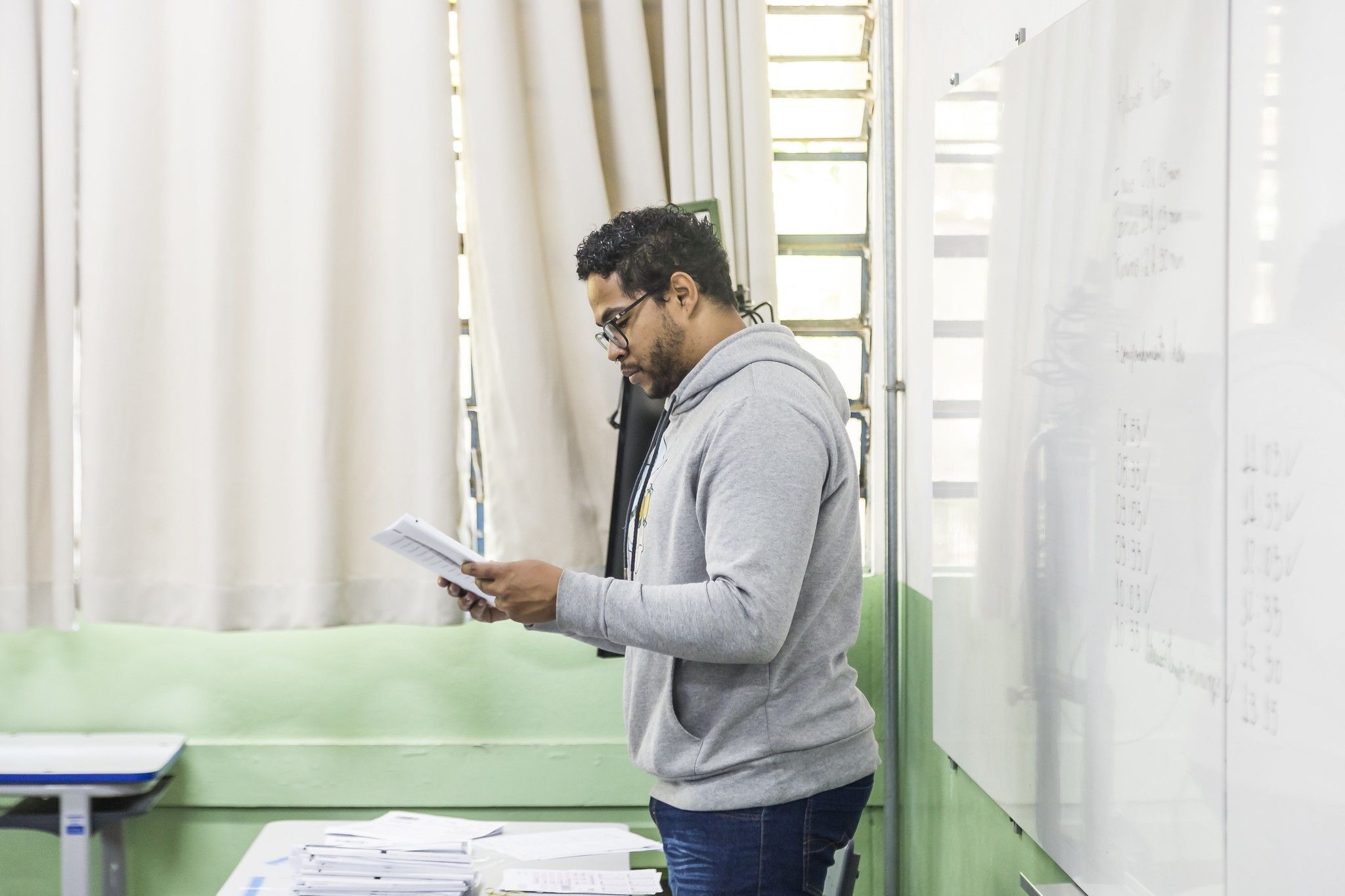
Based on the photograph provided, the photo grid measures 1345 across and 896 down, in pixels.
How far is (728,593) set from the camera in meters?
1.24

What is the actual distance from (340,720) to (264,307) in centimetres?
93

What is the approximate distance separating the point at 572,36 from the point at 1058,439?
1518 millimetres

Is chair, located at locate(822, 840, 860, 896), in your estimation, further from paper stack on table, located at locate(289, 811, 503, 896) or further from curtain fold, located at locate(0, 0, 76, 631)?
curtain fold, located at locate(0, 0, 76, 631)

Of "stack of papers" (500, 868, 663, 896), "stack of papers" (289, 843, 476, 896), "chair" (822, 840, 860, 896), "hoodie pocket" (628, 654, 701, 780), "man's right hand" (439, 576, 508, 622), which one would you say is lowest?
"stack of papers" (500, 868, 663, 896)

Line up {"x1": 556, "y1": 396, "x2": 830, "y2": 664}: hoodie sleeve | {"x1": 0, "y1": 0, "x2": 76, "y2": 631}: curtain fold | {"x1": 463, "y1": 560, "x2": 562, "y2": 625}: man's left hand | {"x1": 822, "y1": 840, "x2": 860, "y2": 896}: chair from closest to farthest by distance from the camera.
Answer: {"x1": 556, "y1": 396, "x2": 830, "y2": 664}: hoodie sleeve < {"x1": 463, "y1": 560, "x2": 562, "y2": 625}: man's left hand < {"x1": 822, "y1": 840, "x2": 860, "y2": 896}: chair < {"x1": 0, "y1": 0, "x2": 76, "y2": 631}: curtain fold

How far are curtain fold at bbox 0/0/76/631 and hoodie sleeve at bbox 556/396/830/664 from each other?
61.5 inches

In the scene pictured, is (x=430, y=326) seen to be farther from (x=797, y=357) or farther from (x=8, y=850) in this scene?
(x=8, y=850)

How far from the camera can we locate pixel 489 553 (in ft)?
7.93

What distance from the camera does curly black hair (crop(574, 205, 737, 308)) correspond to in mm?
1502

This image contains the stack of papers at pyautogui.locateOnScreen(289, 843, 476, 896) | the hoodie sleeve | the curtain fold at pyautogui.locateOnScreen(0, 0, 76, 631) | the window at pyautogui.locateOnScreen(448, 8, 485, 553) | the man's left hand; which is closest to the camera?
the hoodie sleeve

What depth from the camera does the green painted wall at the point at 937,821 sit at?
1574 millimetres

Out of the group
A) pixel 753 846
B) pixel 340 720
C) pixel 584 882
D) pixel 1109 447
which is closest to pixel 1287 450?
pixel 1109 447

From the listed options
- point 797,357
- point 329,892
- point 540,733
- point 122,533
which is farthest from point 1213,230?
point 122,533

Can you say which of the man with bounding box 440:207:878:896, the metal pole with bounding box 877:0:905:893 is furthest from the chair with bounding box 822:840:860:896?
the metal pole with bounding box 877:0:905:893
